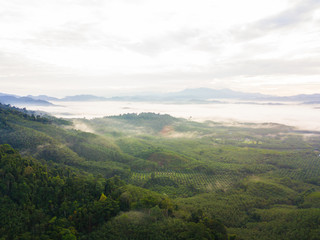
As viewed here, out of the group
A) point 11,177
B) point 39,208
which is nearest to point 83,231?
point 39,208

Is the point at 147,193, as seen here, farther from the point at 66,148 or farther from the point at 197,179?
the point at 66,148

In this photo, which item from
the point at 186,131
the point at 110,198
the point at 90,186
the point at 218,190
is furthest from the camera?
the point at 186,131

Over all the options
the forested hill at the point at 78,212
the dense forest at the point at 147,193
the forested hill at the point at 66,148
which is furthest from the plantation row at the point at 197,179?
the forested hill at the point at 78,212

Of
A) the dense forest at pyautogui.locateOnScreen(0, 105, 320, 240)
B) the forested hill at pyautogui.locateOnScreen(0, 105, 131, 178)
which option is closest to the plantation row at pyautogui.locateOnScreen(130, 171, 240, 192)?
the dense forest at pyautogui.locateOnScreen(0, 105, 320, 240)

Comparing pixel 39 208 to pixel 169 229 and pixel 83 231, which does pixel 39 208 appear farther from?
pixel 169 229

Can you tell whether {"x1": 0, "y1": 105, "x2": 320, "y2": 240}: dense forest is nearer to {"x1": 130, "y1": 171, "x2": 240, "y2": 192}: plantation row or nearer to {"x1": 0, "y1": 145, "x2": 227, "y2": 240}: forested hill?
{"x1": 0, "y1": 145, "x2": 227, "y2": 240}: forested hill

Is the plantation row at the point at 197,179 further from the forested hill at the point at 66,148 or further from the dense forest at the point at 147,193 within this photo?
the forested hill at the point at 66,148

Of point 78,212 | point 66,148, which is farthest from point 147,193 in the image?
point 66,148

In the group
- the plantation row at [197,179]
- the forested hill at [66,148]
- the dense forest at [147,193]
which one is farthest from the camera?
the forested hill at [66,148]
